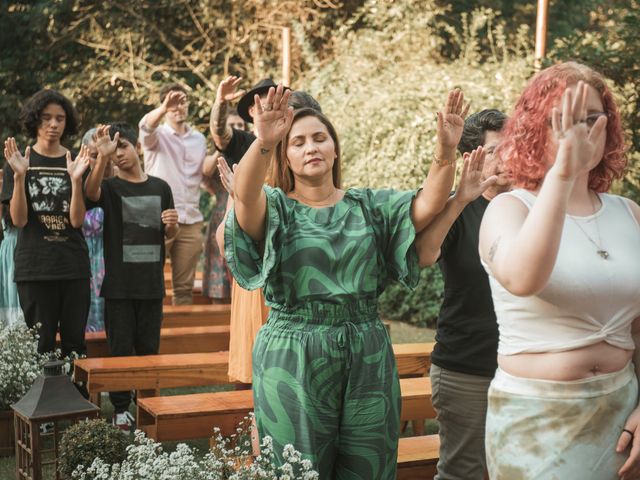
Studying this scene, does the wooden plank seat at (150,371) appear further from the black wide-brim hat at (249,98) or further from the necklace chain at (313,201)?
the necklace chain at (313,201)

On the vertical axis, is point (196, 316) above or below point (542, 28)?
below

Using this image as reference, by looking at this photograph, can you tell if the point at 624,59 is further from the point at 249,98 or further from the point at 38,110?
the point at 38,110

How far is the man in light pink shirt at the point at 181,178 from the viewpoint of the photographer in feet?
25.5

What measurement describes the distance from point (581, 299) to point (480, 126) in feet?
5.33

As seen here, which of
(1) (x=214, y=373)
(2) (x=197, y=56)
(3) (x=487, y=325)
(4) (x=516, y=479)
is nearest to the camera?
(4) (x=516, y=479)

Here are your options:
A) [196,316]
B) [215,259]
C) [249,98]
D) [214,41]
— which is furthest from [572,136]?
[214,41]

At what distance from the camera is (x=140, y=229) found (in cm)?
589

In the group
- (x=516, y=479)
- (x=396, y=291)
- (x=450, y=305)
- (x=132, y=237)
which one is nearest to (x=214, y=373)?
(x=132, y=237)

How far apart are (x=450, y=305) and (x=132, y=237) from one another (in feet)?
9.30

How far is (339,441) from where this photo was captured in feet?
9.89

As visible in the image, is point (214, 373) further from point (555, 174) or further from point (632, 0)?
point (632, 0)

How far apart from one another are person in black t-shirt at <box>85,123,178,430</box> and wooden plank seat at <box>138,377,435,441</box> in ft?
2.69

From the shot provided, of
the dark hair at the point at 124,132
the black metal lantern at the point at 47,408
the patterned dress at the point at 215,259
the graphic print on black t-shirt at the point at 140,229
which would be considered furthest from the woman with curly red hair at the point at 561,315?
the patterned dress at the point at 215,259

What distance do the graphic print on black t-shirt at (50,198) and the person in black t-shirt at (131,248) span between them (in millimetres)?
164
